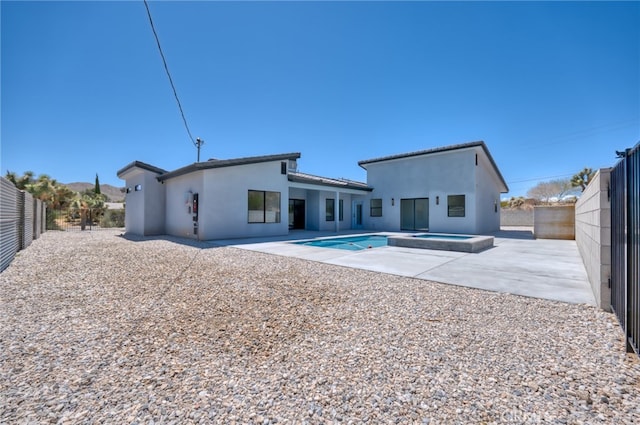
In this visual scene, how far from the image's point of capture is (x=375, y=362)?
2.38 metres

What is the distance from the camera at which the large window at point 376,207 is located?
19.7 meters

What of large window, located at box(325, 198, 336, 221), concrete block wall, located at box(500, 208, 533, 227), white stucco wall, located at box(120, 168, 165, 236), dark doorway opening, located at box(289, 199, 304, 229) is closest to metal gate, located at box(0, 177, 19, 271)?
white stucco wall, located at box(120, 168, 165, 236)

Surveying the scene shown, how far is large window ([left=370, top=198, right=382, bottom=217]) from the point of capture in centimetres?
1966

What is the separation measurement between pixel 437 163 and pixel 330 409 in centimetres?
1736

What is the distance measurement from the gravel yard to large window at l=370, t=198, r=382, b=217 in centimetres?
1533

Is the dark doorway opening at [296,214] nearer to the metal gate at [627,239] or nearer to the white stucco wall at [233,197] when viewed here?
the white stucco wall at [233,197]

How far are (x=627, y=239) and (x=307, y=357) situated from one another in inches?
135

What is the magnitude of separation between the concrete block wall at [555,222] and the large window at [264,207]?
46.3ft

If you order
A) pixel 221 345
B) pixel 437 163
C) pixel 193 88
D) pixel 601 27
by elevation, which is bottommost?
pixel 221 345

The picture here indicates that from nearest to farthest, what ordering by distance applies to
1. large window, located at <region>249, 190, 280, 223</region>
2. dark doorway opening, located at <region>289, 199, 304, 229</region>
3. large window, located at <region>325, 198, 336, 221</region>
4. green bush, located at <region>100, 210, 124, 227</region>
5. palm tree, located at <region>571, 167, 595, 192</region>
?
1. large window, located at <region>249, 190, 280, 223</region>
2. dark doorway opening, located at <region>289, 199, 304, 229</region>
3. large window, located at <region>325, 198, 336, 221</region>
4. green bush, located at <region>100, 210, 124, 227</region>
5. palm tree, located at <region>571, 167, 595, 192</region>

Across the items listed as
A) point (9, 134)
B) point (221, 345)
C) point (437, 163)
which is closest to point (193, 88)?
point (9, 134)

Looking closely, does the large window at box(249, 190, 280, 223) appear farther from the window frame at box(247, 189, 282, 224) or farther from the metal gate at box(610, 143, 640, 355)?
the metal gate at box(610, 143, 640, 355)

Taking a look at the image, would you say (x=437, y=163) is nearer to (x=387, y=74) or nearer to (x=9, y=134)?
(x=387, y=74)

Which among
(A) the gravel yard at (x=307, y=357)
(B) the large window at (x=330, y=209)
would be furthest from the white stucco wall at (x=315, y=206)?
(A) the gravel yard at (x=307, y=357)
